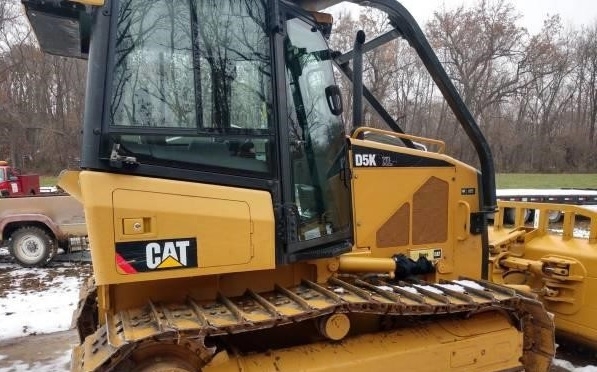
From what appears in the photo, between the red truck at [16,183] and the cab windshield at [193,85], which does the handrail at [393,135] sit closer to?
the cab windshield at [193,85]

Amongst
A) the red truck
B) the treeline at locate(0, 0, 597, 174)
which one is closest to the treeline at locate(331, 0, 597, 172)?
the treeline at locate(0, 0, 597, 174)

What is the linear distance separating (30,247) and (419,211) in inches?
312

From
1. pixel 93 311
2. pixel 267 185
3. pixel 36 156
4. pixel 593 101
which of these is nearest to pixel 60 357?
pixel 93 311

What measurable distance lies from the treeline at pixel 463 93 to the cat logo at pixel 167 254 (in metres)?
22.0

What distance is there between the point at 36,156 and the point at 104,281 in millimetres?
33281

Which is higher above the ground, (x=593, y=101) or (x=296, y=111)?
(x=593, y=101)

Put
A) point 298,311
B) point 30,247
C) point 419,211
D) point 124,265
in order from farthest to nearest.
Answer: point 30,247, point 419,211, point 298,311, point 124,265

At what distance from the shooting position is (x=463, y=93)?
3381 centimetres

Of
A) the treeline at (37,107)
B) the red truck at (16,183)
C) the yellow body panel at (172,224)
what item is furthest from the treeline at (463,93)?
the yellow body panel at (172,224)

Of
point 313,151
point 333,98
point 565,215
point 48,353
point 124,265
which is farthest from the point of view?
point 48,353

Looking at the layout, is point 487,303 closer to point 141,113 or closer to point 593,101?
point 141,113

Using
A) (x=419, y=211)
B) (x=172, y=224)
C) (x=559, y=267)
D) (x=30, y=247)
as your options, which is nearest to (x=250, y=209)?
(x=172, y=224)

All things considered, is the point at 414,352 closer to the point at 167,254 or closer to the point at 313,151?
the point at 313,151

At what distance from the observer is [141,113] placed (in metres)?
2.71
